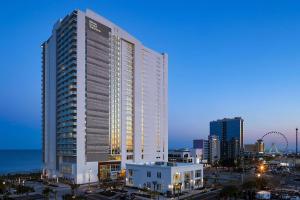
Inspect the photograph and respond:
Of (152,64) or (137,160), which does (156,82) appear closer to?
(152,64)

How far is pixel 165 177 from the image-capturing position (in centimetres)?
8606

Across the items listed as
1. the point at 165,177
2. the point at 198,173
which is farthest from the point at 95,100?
the point at 198,173

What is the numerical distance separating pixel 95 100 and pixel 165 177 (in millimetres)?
45914

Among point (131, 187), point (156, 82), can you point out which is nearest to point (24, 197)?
point (131, 187)

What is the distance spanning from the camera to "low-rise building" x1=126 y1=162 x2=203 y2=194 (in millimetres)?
85562

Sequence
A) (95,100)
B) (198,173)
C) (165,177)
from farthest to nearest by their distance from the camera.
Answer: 1. (95,100)
2. (198,173)
3. (165,177)

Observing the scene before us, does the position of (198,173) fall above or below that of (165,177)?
below

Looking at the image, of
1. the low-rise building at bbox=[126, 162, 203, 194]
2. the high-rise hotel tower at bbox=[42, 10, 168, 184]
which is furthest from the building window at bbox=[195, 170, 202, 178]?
the high-rise hotel tower at bbox=[42, 10, 168, 184]

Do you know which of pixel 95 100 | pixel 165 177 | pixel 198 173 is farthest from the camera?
pixel 95 100

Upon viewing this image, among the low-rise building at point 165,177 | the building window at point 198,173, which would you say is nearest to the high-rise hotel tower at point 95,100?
the low-rise building at point 165,177

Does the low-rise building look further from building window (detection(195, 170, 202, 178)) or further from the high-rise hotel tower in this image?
the high-rise hotel tower

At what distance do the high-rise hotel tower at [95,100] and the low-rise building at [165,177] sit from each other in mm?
24854

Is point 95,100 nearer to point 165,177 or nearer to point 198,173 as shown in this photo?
point 165,177

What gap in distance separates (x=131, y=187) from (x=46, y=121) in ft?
214
